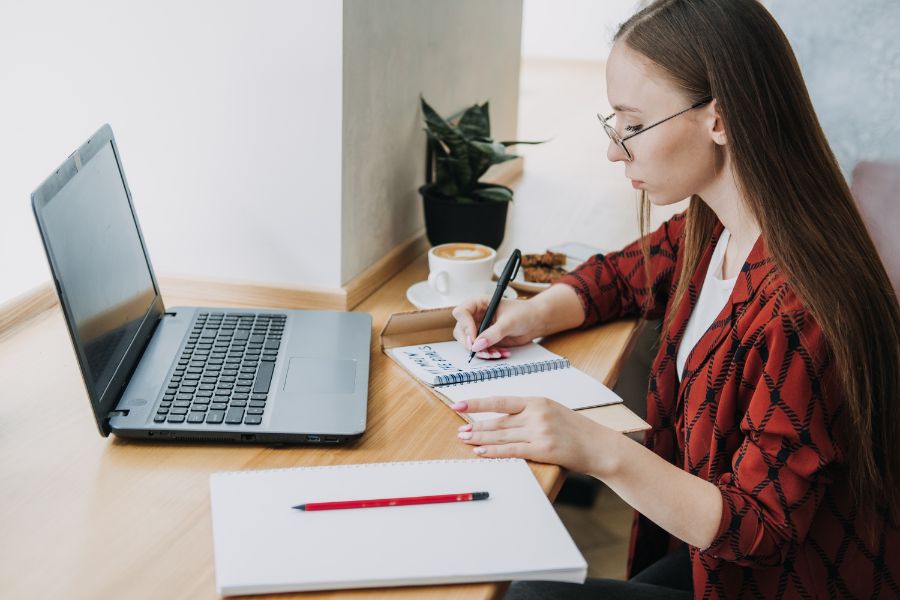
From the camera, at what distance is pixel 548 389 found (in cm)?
104

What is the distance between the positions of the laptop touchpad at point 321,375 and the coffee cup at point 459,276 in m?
0.28

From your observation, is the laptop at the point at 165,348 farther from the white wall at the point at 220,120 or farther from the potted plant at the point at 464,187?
the potted plant at the point at 464,187

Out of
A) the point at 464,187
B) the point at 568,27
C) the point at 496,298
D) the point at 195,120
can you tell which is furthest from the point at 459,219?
the point at 568,27

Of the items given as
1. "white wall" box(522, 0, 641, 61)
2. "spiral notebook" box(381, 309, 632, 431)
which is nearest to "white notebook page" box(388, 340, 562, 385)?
"spiral notebook" box(381, 309, 632, 431)

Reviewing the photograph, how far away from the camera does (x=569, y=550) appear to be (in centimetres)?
73

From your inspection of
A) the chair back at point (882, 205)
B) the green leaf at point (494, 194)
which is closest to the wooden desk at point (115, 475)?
the green leaf at point (494, 194)

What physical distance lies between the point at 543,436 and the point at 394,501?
178 millimetres

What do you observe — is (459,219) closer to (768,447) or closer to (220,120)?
(220,120)

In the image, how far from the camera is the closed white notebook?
69 centimetres

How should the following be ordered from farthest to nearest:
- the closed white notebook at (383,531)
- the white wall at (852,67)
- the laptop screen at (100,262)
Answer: the white wall at (852,67) → the laptop screen at (100,262) → the closed white notebook at (383,531)

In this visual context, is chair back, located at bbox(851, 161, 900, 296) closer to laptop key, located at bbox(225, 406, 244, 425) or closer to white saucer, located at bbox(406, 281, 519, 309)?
white saucer, located at bbox(406, 281, 519, 309)

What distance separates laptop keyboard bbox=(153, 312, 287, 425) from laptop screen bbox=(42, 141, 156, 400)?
0.07m

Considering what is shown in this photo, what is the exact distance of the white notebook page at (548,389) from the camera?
1.01 meters

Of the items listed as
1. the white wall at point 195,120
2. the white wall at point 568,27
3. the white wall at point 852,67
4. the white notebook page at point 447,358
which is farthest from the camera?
the white wall at point 568,27
